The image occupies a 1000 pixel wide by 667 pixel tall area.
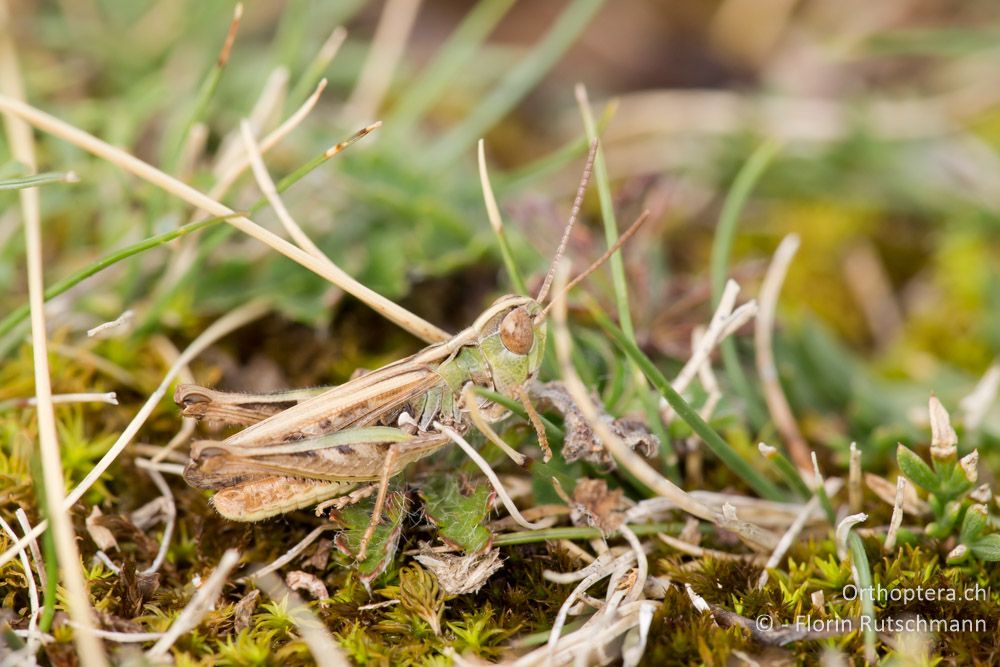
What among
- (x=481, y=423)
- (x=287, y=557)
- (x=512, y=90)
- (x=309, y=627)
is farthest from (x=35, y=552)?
(x=512, y=90)

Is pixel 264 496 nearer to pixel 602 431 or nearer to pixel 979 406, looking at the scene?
pixel 602 431

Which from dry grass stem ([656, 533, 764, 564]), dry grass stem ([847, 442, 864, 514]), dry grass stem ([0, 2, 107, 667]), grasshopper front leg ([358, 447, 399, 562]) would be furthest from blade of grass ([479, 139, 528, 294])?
dry grass stem ([0, 2, 107, 667])

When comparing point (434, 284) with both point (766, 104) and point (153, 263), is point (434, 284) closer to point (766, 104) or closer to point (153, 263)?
point (153, 263)

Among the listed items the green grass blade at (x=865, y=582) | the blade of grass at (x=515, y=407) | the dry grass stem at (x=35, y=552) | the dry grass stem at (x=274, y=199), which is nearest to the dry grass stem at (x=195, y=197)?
the dry grass stem at (x=274, y=199)

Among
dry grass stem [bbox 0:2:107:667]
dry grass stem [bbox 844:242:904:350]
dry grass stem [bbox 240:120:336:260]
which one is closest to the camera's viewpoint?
dry grass stem [bbox 0:2:107:667]

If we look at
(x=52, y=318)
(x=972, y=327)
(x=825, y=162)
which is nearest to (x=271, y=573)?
(x=52, y=318)

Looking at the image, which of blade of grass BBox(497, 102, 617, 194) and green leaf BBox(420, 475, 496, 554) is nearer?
green leaf BBox(420, 475, 496, 554)

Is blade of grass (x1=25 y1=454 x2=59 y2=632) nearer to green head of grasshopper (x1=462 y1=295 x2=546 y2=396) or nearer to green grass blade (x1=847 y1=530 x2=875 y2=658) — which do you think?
green head of grasshopper (x1=462 y1=295 x2=546 y2=396)
